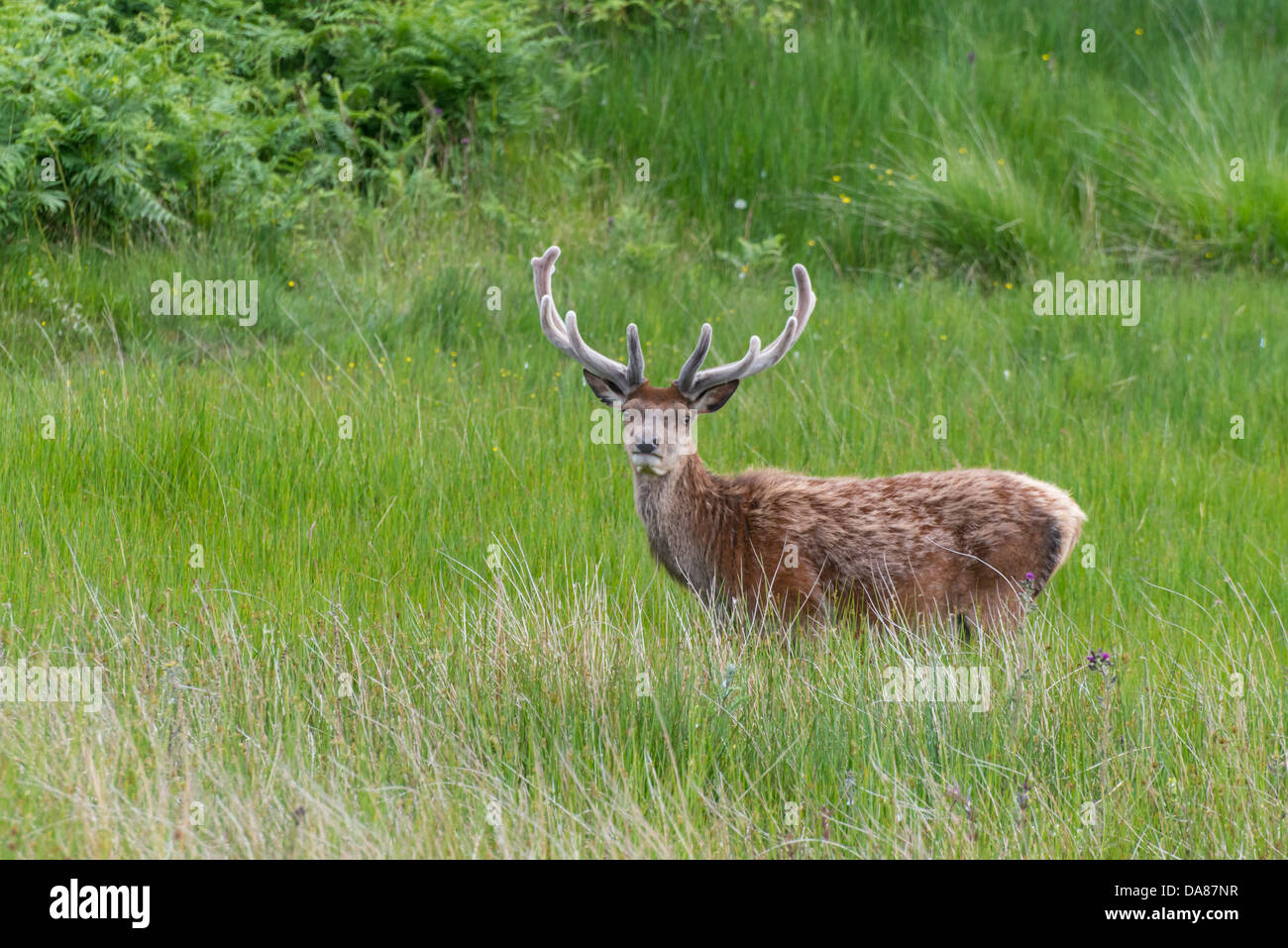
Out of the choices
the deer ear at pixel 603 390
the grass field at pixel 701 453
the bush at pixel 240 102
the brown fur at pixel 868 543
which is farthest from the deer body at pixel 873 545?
the bush at pixel 240 102

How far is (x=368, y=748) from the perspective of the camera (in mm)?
5004

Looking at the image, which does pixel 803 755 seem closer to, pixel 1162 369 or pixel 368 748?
pixel 368 748

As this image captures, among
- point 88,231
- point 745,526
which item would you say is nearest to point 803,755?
point 745,526

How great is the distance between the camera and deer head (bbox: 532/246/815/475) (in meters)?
6.43

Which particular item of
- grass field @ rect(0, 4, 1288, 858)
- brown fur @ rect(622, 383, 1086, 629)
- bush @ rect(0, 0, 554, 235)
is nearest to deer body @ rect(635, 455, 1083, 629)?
brown fur @ rect(622, 383, 1086, 629)

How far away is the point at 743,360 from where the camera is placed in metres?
6.55

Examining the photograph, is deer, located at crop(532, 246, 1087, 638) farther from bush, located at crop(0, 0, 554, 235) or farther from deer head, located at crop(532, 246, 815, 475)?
bush, located at crop(0, 0, 554, 235)

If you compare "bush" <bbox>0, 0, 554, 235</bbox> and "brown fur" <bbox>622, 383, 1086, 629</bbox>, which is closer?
"brown fur" <bbox>622, 383, 1086, 629</bbox>

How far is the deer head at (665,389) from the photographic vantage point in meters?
6.43

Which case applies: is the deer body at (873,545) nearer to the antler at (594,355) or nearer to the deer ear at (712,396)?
the deer ear at (712,396)

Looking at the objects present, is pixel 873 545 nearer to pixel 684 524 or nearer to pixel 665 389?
pixel 684 524

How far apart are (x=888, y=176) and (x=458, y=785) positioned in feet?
30.0

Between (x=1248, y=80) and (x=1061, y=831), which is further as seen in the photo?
(x=1248, y=80)

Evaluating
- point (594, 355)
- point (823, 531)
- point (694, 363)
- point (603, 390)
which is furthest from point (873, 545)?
point (594, 355)
